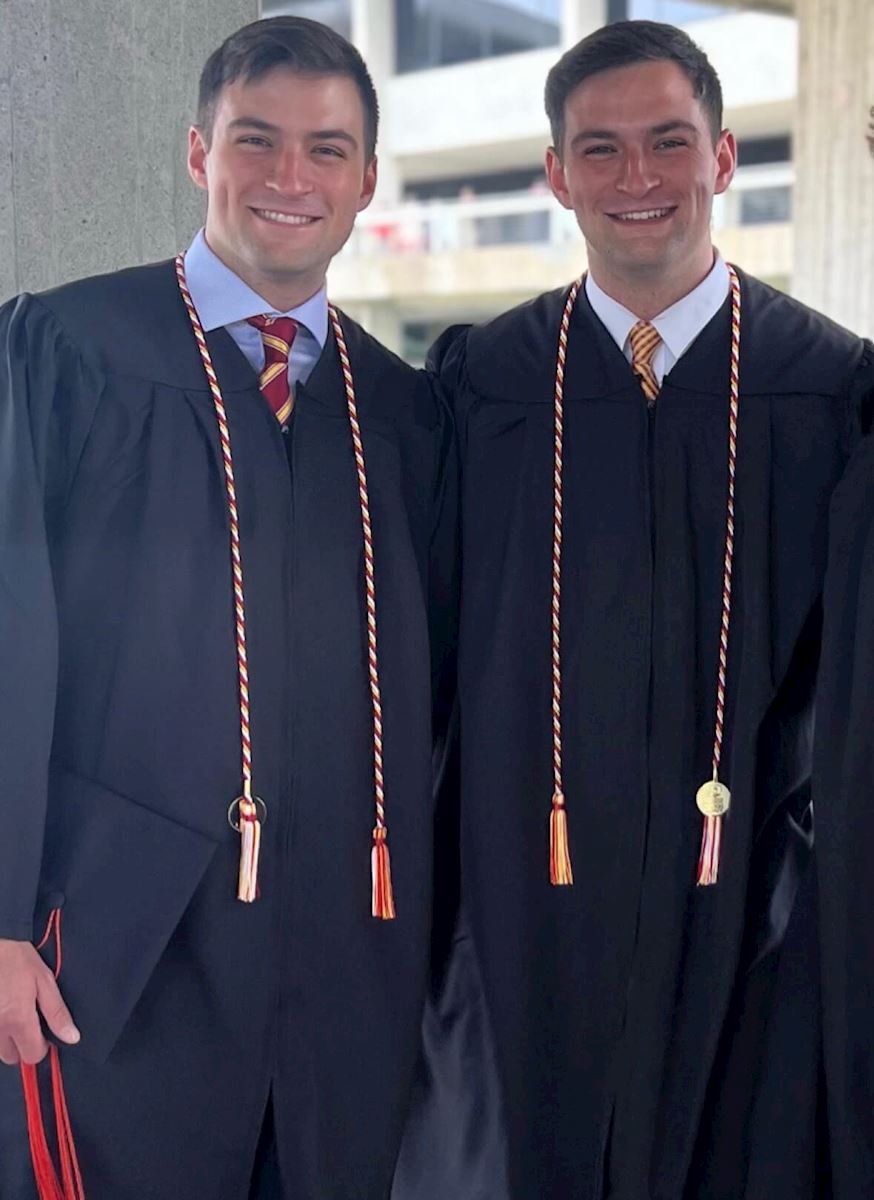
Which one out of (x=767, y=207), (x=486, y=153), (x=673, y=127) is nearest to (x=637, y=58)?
(x=673, y=127)

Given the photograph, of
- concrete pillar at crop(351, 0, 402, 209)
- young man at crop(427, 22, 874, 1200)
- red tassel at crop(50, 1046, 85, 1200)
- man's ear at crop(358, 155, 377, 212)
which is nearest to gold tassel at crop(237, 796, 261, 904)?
red tassel at crop(50, 1046, 85, 1200)

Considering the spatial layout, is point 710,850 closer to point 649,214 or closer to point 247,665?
point 247,665

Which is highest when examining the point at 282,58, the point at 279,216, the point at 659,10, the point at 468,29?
the point at 468,29

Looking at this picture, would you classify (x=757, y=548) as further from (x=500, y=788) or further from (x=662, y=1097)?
(x=662, y=1097)

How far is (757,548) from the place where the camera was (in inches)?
92.3

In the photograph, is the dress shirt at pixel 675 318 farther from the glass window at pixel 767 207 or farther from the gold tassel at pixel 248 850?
the glass window at pixel 767 207

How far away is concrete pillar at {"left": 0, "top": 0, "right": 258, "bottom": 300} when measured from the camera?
2543 millimetres

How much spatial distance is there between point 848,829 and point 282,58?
4.68 ft

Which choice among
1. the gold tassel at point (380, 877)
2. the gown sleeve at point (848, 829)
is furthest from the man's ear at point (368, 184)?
the gold tassel at point (380, 877)

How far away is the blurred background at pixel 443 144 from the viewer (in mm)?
2604

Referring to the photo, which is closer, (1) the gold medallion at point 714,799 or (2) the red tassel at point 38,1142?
(2) the red tassel at point 38,1142

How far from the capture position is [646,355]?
2.44 meters

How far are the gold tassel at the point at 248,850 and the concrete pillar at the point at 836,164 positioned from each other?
21.3 ft

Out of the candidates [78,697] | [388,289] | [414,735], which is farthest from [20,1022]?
[388,289]
